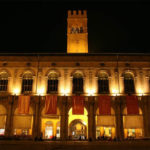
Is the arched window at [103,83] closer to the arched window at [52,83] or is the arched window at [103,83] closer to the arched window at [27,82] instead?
the arched window at [52,83]

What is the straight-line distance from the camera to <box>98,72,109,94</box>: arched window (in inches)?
1437

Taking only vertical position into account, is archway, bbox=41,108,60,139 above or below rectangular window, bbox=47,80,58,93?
below

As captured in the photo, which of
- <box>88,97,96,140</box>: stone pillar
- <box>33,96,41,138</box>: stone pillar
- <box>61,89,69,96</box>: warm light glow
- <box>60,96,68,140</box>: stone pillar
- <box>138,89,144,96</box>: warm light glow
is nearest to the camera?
<box>88,97,96,140</box>: stone pillar

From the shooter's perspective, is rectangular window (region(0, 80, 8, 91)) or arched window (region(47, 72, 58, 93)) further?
rectangular window (region(0, 80, 8, 91))

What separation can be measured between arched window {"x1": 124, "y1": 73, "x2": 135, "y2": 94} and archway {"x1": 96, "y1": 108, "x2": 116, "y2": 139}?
440cm

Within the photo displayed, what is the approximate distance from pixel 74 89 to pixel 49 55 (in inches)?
295

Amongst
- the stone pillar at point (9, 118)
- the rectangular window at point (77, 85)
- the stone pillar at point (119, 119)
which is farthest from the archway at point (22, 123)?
the stone pillar at point (119, 119)

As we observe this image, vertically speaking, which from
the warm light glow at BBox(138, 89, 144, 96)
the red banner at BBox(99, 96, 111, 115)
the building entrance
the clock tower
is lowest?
the building entrance

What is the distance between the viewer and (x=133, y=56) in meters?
37.6

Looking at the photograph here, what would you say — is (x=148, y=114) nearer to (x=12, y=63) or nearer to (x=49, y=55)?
(x=49, y=55)

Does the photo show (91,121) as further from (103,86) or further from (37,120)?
(37,120)

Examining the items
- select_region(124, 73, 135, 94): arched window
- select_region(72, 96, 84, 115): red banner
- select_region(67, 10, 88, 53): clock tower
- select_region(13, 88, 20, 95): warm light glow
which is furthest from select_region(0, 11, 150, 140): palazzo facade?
select_region(67, 10, 88, 53): clock tower

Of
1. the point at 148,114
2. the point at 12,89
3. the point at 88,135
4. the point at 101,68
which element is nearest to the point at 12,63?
the point at 12,89

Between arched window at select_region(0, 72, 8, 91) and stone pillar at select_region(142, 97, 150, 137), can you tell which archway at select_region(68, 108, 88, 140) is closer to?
stone pillar at select_region(142, 97, 150, 137)
